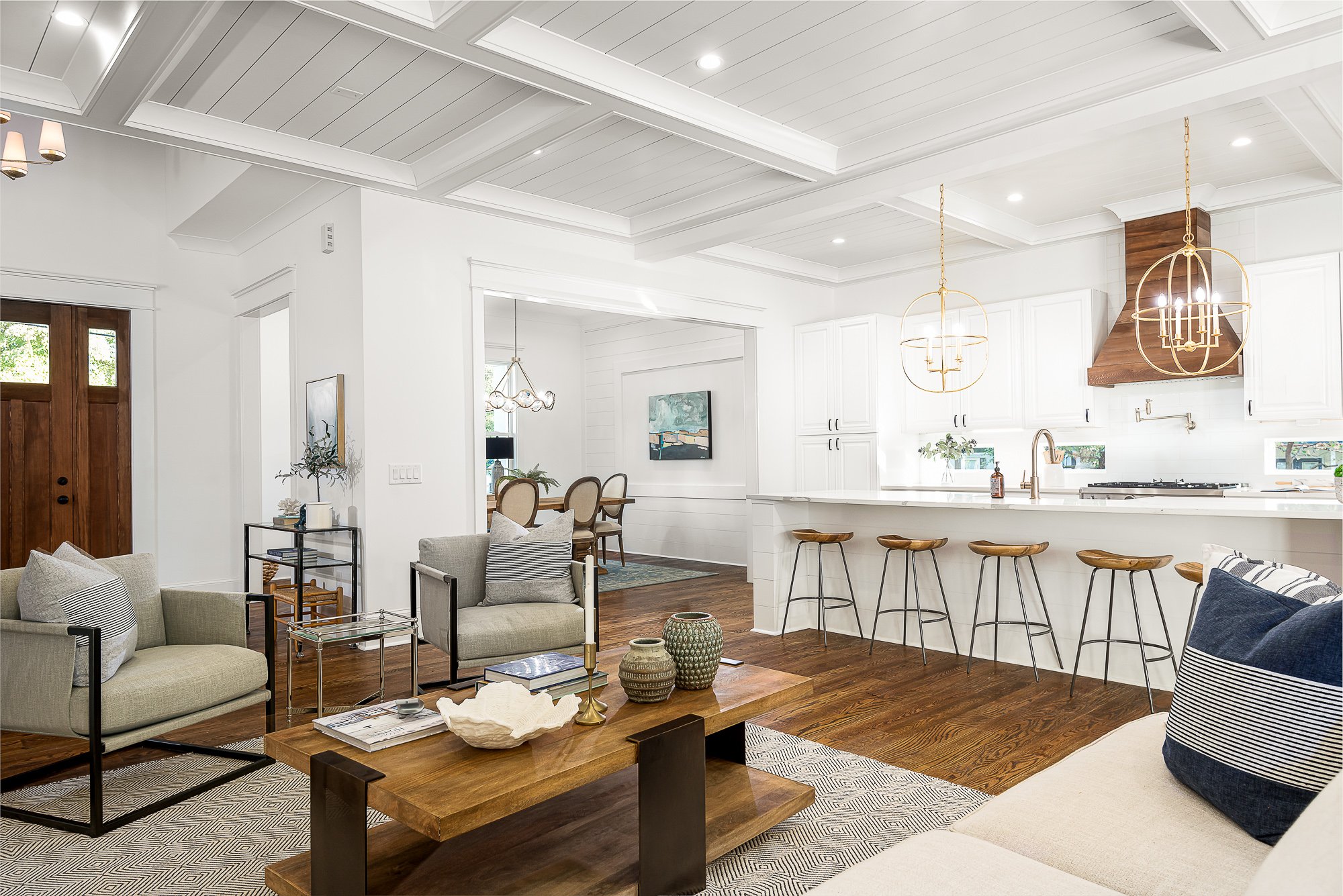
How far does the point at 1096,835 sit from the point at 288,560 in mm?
4565

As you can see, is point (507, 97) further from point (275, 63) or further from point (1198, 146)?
point (1198, 146)

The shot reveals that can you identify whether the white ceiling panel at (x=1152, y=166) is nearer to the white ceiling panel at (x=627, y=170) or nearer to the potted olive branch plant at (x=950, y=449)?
the white ceiling panel at (x=627, y=170)

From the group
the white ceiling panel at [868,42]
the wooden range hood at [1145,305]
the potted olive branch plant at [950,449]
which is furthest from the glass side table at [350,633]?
the potted olive branch plant at [950,449]

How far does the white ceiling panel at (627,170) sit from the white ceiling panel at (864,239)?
91 centimetres

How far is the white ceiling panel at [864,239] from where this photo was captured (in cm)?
596

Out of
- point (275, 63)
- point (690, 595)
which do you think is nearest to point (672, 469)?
point (690, 595)

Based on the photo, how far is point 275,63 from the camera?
11.9 feet

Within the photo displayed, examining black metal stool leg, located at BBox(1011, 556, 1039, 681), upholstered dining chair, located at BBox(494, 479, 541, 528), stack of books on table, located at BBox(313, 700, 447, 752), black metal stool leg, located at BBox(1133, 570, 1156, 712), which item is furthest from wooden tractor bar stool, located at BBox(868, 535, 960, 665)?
upholstered dining chair, located at BBox(494, 479, 541, 528)

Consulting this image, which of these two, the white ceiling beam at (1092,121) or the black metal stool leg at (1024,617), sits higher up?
the white ceiling beam at (1092,121)

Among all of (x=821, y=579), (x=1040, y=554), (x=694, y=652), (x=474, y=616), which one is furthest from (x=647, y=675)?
(x=821, y=579)

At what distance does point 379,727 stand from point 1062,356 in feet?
18.6

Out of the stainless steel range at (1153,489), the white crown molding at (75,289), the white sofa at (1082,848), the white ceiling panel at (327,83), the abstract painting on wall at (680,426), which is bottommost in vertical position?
the white sofa at (1082,848)

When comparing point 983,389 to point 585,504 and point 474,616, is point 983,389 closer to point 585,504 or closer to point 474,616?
point 585,504

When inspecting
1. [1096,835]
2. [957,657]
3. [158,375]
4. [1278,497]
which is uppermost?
[158,375]
